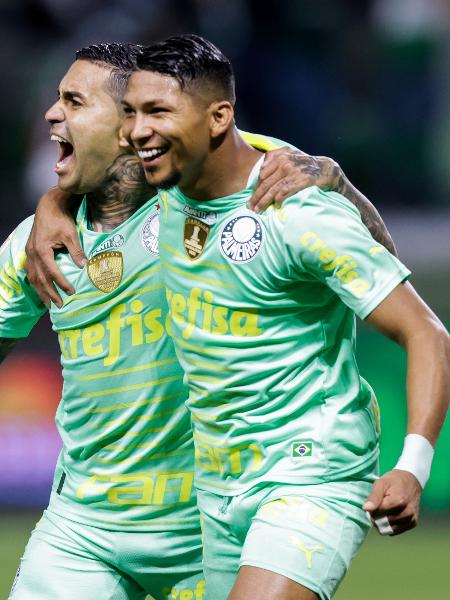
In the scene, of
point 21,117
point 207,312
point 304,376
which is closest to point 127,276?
point 207,312

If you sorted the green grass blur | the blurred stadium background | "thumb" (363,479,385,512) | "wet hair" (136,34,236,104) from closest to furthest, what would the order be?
"thumb" (363,479,385,512) → "wet hair" (136,34,236,104) → the green grass blur → the blurred stadium background

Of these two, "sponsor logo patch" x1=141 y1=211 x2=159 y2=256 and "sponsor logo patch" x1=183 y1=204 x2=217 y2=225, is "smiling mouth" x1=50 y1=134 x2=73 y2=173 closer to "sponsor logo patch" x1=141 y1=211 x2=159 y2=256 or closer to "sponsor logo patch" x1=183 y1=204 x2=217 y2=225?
"sponsor logo patch" x1=141 y1=211 x2=159 y2=256

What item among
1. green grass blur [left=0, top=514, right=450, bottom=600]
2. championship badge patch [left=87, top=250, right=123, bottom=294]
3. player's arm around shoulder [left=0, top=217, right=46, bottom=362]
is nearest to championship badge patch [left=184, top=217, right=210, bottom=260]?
championship badge patch [left=87, top=250, right=123, bottom=294]

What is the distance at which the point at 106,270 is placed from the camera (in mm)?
4957

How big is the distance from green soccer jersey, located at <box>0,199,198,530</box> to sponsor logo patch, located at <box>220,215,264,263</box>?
1.77 ft

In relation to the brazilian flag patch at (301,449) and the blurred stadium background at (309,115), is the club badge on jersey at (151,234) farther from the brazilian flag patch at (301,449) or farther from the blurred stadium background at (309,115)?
the blurred stadium background at (309,115)

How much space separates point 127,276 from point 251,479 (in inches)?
36.4

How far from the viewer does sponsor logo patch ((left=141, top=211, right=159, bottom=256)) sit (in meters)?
4.89

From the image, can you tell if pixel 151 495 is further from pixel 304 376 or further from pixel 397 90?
pixel 397 90

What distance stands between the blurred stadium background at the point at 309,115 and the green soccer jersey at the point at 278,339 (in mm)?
4940

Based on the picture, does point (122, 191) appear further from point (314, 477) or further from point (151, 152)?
point (314, 477)

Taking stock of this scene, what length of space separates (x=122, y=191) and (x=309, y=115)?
559 cm

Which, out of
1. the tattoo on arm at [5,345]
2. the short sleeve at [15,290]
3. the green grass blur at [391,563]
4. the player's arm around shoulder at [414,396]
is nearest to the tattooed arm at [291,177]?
the player's arm around shoulder at [414,396]

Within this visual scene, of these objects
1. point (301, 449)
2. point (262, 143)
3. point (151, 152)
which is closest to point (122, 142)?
point (262, 143)
